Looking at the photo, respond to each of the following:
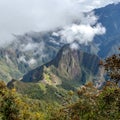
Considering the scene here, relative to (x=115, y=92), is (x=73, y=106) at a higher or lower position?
higher

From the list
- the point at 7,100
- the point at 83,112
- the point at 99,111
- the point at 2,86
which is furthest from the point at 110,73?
the point at 2,86

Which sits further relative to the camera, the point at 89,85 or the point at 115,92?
the point at 89,85

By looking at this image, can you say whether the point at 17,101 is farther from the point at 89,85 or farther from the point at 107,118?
the point at 107,118

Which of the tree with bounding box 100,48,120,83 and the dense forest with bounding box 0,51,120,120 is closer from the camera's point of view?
the tree with bounding box 100,48,120,83

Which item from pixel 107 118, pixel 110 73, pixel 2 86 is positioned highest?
pixel 2 86

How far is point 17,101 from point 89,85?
3165 centimetres

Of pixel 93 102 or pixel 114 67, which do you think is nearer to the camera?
pixel 114 67

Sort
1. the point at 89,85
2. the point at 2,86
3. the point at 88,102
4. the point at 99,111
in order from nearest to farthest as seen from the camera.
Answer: the point at 99,111 < the point at 89,85 < the point at 88,102 < the point at 2,86

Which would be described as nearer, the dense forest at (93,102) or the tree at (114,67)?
the tree at (114,67)

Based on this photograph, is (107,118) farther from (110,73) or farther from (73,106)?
(73,106)

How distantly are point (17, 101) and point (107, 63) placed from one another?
58798 mm

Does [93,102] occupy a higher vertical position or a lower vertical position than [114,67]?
higher

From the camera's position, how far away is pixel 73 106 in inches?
3730

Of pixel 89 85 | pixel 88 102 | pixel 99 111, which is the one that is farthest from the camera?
pixel 88 102
